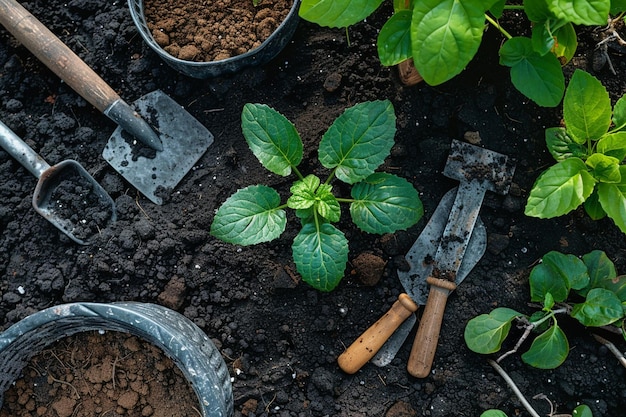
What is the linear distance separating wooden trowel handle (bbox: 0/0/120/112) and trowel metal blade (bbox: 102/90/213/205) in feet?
0.53

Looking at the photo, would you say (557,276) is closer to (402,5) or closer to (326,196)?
(326,196)

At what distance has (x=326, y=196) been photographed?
2.18 meters

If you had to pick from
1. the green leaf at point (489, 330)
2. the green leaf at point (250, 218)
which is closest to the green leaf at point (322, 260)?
the green leaf at point (250, 218)

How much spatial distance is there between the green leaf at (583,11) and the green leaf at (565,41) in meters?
0.36

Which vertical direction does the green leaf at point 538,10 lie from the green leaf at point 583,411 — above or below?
above

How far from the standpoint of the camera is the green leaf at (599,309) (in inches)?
84.3

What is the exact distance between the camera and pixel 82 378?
2416 mm

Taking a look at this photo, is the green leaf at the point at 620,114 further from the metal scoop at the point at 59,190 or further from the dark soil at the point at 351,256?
the metal scoop at the point at 59,190

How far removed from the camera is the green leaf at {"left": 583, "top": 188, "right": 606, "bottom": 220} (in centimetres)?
221

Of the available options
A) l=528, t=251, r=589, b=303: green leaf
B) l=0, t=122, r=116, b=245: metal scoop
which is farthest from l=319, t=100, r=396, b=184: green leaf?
l=0, t=122, r=116, b=245: metal scoop

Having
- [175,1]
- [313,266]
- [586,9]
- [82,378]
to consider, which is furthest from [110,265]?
[586,9]

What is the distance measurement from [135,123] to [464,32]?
134 centimetres

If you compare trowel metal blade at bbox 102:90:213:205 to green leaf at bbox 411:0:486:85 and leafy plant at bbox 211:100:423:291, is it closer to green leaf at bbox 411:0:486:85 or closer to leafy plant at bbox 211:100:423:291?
leafy plant at bbox 211:100:423:291

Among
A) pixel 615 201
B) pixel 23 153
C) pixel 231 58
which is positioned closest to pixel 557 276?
pixel 615 201
